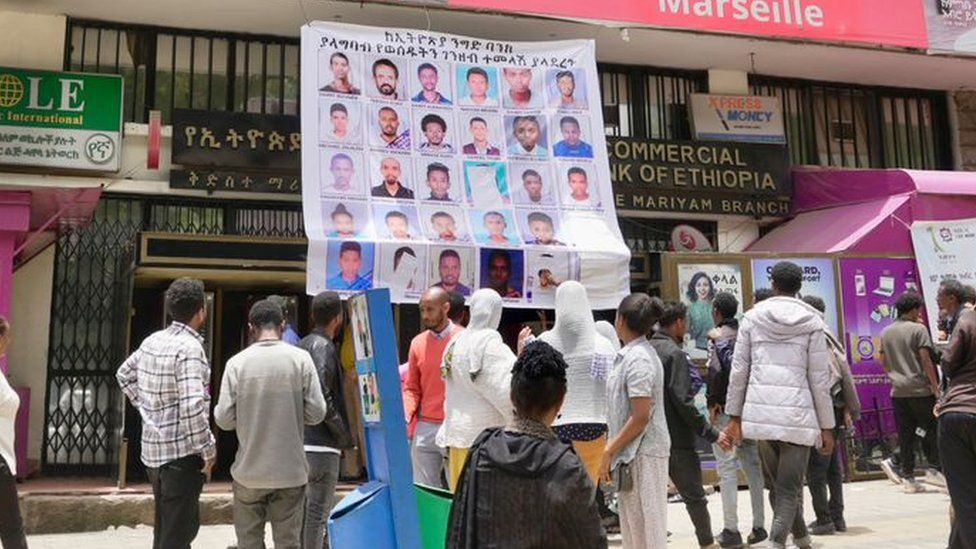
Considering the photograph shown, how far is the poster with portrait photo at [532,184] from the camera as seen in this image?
9547mm

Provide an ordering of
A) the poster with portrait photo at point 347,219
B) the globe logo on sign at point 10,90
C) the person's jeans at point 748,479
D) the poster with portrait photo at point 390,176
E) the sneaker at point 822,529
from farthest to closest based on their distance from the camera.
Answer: the globe logo on sign at point 10,90 < the poster with portrait photo at point 390,176 < the poster with portrait photo at point 347,219 < the sneaker at point 822,529 < the person's jeans at point 748,479

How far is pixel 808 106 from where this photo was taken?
41.5 feet

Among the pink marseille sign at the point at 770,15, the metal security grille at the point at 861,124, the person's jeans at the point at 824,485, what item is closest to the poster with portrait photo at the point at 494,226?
the pink marseille sign at the point at 770,15

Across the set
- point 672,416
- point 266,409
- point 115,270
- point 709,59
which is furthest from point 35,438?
point 709,59

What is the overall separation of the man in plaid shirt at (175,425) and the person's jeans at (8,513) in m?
0.84

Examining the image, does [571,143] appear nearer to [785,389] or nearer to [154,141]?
[154,141]

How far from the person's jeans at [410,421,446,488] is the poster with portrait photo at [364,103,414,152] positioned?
414cm

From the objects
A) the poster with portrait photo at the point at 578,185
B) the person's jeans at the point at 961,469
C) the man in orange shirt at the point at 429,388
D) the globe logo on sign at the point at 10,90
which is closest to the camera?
the person's jeans at the point at 961,469

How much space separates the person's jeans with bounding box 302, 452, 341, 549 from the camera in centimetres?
553

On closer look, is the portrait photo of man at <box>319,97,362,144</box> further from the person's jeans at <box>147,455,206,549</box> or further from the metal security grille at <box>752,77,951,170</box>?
the metal security grille at <box>752,77,951,170</box>

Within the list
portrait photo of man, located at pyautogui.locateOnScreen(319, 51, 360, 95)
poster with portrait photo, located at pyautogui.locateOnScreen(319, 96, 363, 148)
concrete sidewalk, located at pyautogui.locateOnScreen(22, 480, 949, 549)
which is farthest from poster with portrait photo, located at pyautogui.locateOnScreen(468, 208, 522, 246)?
concrete sidewalk, located at pyautogui.locateOnScreen(22, 480, 949, 549)

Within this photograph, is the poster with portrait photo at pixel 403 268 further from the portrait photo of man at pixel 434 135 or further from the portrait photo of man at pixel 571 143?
the portrait photo of man at pixel 571 143

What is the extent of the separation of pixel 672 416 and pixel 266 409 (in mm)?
2571

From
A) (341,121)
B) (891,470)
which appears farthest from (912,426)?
(341,121)
